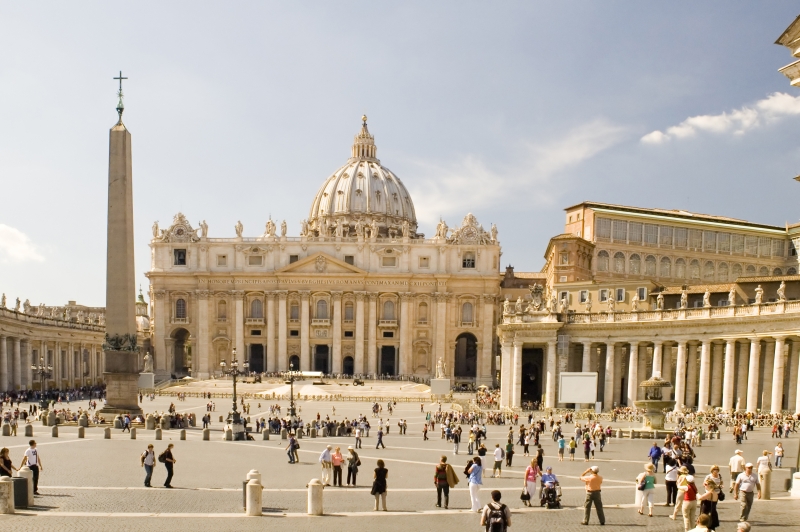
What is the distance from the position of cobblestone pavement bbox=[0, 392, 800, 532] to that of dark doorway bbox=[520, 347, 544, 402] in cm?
2595

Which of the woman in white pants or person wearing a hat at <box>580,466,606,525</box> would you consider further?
the woman in white pants

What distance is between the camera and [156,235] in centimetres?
9319

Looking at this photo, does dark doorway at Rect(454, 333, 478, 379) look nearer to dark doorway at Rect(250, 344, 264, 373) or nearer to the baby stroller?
dark doorway at Rect(250, 344, 264, 373)

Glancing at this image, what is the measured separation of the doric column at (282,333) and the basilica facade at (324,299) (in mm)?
105

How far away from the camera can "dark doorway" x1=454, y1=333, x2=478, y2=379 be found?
318 feet

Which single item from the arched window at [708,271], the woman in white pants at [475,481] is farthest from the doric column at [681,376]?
the arched window at [708,271]

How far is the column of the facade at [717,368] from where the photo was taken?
1732 inches

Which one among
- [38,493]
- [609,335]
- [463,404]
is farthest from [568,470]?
[463,404]

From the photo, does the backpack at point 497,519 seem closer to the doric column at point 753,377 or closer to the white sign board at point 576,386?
the white sign board at point 576,386

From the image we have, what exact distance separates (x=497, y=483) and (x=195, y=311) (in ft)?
248

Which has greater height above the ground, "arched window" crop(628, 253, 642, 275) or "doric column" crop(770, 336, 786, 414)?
"arched window" crop(628, 253, 642, 275)

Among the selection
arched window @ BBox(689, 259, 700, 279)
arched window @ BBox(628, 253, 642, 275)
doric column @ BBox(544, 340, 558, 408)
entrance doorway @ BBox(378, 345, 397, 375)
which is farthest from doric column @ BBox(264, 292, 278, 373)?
doric column @ BBox(544, 340, 558, 408)

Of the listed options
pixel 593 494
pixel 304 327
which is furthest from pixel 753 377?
pixel 304 327

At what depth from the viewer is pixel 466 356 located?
98125 mm
